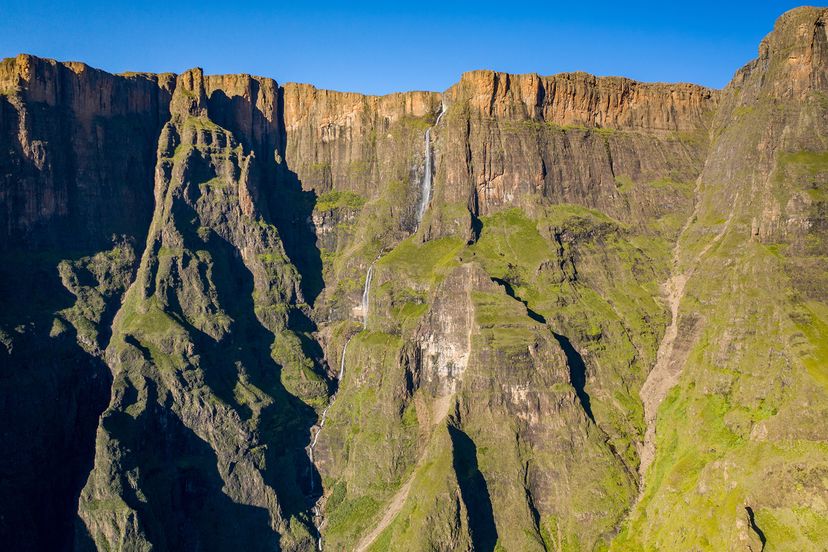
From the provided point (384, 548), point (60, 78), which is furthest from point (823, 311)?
point (60, 78)

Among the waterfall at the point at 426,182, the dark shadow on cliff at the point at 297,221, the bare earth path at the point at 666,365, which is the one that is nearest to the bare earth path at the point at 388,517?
the bare earth path at the point at 666,365

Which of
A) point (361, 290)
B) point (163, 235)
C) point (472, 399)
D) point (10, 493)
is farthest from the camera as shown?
point (361, 290)

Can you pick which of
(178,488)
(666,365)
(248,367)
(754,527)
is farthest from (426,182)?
(754,527)

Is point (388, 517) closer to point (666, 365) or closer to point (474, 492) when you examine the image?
point (474, 492)

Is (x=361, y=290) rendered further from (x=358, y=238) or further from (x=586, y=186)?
(x=586, y=186)

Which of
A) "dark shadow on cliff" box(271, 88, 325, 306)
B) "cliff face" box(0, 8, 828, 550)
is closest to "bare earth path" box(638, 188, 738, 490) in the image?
"cliff face" box(0, 8, 828, 550)

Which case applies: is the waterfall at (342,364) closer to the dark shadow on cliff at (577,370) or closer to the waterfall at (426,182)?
the waterfall at (426,182)

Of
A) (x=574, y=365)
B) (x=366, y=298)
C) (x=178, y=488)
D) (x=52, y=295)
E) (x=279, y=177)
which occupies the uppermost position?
(x=279, y=177)
